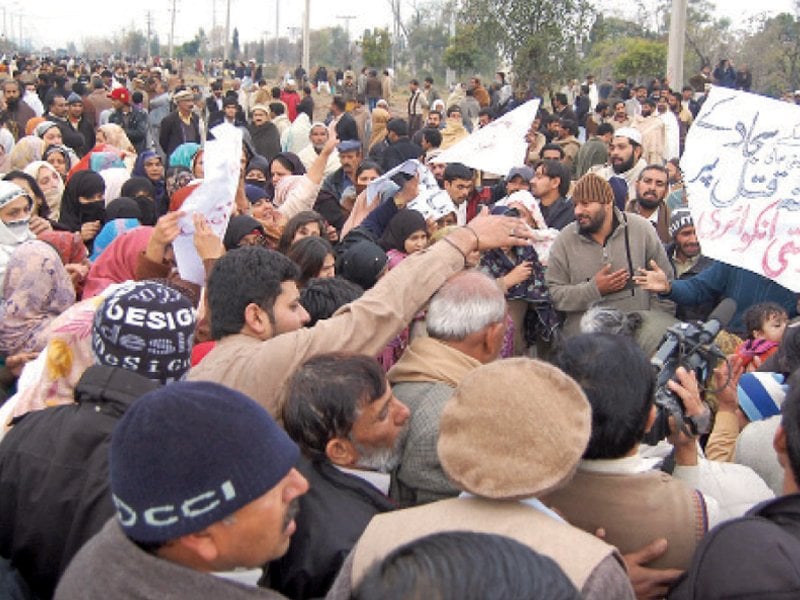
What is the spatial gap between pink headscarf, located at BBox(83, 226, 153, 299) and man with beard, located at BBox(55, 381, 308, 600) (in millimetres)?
2813

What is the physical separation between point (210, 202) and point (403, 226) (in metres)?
1.30

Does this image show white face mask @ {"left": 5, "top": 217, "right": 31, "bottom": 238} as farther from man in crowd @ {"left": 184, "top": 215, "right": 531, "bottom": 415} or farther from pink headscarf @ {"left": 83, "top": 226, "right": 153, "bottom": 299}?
man in crowd @ {"left": 184, "top": 215, "right": 531, "bottom": 415}

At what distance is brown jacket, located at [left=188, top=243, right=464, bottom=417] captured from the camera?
8.45ft

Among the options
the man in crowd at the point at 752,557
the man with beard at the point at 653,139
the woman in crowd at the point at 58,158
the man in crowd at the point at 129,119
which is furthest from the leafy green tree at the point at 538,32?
the man in crowd at the point at 752,557

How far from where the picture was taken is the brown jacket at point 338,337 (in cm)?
258

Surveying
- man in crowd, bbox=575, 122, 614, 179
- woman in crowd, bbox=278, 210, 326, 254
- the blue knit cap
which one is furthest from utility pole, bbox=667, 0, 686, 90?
the blue knit cap

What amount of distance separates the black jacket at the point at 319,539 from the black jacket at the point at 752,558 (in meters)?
0.78

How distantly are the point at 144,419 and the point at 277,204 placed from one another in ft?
18.1

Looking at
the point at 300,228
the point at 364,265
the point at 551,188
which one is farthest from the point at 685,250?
the point at 300,228

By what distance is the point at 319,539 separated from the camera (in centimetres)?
218

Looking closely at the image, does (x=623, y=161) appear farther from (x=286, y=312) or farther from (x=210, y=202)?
(x=286, y=312)

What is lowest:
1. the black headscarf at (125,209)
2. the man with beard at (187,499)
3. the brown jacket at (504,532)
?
the black headscarf at (125,209)

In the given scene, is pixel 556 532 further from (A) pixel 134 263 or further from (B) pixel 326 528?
(A) pixel 134 263

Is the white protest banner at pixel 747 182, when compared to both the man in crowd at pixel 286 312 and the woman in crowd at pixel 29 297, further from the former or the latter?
the woman in crowd at pixel 29 297
